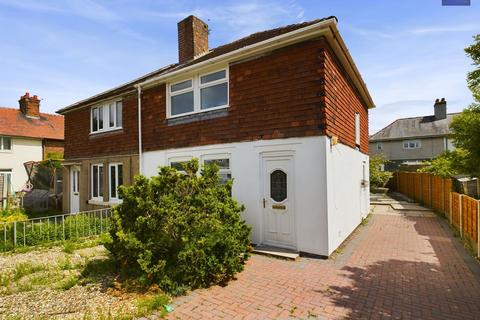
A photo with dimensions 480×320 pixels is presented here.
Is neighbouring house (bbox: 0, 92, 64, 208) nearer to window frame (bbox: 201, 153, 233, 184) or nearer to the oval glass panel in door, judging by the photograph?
window frame (bbox: 201, 153, 233, 184)

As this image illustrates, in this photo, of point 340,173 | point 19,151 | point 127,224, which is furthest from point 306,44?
point 19,151

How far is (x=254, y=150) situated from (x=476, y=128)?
6.68 meters

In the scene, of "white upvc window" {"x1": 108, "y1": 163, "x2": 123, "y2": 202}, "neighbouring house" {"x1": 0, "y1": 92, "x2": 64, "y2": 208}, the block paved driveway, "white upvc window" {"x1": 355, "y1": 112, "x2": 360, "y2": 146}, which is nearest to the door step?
the block paved driveway

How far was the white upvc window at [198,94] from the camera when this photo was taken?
875 cm

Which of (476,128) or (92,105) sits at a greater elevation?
(92,105)

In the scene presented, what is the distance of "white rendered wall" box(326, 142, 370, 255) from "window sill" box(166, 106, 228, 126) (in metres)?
3.40

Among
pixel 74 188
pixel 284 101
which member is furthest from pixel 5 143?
pixel 284 101

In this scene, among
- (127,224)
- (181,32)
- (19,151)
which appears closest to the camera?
(127,224)

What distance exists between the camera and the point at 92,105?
1338cm

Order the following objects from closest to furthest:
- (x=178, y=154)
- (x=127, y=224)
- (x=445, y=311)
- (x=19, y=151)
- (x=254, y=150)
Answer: (x=445, y=311), (x=127, y=224), (x=254, y=150), (x=178, y=154), (x=19, y=151)

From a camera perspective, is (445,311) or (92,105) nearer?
(445,311)

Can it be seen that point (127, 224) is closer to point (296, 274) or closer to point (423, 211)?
point (296, 274)

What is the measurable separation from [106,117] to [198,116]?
20.0 ft

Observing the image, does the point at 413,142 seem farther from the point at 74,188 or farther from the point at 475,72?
the point at 74,188
